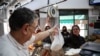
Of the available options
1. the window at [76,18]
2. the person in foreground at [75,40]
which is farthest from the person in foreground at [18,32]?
the window at [76,18]

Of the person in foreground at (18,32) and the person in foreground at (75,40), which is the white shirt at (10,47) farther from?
the person in foreground at (75,40)

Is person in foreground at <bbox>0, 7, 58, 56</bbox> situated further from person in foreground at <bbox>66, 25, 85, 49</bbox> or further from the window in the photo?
the window

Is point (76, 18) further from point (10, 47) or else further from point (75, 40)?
point (10, 47)

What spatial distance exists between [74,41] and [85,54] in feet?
3.94

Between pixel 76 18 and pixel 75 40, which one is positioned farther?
pixel 76 18

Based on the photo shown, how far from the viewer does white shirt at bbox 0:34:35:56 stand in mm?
1080

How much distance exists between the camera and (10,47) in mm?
1102

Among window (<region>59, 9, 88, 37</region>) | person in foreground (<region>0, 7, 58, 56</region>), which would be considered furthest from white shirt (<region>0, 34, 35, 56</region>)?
window (<region>59, 9, 88, 37</region>)

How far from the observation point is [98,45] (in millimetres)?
1982

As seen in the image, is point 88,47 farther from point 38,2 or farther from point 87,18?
point 87,18

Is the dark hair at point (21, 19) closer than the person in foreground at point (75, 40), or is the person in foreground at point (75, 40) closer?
the dark hair at point (21, 19)

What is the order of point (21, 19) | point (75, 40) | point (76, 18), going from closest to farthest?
point (21, 19)
point (75, 40)
point (76, 18)

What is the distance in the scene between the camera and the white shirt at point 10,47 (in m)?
1.08

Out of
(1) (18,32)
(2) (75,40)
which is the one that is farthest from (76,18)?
(1) (18,32)
